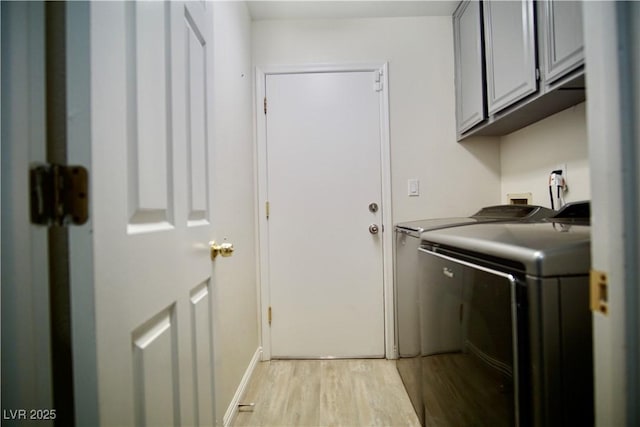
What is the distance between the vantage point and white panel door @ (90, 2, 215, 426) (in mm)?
430

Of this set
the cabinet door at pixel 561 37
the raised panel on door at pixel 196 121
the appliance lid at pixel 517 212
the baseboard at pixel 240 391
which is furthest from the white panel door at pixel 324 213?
the raised panel on door at pixel 196 121

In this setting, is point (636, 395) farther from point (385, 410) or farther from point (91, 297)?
point (385, 410)

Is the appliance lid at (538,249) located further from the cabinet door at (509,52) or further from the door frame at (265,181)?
the door frame at (265,181)

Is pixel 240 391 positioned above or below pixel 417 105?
below

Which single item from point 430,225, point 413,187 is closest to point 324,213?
point 413,187

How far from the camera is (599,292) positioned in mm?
425

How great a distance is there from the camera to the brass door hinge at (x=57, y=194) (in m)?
0.38

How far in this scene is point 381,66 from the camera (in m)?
1.95

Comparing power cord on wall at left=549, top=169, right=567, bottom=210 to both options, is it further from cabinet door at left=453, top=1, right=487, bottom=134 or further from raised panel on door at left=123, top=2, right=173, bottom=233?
raised panel on door at left=123, top=2, right=173, bottom=233

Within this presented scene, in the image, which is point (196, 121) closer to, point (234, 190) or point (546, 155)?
point (234, 190)

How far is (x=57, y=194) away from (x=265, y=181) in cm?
157

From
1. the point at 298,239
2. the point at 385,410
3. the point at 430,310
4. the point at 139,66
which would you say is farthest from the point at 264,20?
the point at 385,410

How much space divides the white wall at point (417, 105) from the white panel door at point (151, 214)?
128 centimetres

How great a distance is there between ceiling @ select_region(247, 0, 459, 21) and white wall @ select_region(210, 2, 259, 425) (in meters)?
0.15
